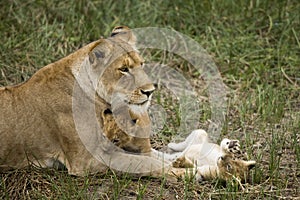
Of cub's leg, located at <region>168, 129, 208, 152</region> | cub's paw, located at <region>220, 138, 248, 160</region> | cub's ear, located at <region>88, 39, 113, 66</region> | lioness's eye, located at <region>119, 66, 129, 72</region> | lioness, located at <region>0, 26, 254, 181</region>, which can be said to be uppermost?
cub's ear, located at <region>88, 39, 113, 66</region>

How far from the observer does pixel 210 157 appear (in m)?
3.95

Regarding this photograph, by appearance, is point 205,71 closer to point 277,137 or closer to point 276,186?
point 277,137

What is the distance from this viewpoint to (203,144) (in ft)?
13.5

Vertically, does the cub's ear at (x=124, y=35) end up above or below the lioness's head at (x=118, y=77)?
above

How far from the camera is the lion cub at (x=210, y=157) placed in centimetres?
376

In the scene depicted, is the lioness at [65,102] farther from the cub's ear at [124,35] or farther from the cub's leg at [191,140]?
the cub's leg at [191,140]

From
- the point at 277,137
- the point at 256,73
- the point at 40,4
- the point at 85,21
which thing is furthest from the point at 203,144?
the point at 40,4

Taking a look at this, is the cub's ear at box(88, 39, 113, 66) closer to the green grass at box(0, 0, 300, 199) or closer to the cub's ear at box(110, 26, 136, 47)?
the cub's ear at box(110, 26, 136, 47)

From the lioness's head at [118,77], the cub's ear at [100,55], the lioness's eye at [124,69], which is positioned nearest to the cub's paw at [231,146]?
the lioness's head at [118,77]

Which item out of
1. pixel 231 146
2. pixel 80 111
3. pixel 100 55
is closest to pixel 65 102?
pixel 80 111

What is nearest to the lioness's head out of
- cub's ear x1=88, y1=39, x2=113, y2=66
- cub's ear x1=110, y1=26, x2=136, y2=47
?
cub's ear x1=88, y1=39, x2=113, y2=66

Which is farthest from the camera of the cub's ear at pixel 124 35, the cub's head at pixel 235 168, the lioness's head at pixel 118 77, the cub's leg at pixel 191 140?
the cub's leg at pixel 191 140

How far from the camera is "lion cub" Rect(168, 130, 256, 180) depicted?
12.3ft

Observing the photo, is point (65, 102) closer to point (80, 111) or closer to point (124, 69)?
point (80, 111)
